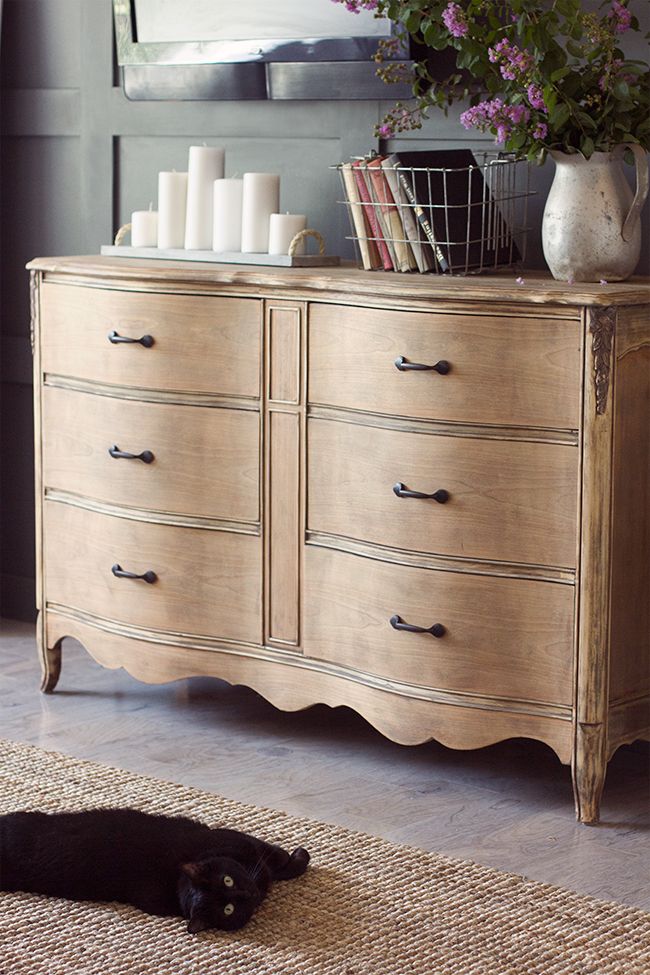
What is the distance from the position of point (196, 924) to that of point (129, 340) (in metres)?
1.26

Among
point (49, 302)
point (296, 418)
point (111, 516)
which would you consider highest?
point (49, 302)

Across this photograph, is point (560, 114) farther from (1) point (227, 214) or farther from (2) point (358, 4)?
(1) point (227, 214)

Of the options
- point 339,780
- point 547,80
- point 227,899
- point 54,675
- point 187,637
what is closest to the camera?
point 227,899

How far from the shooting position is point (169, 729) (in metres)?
3.05

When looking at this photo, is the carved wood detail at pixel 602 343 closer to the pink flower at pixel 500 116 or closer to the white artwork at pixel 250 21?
the pink flower at pixel 500 116

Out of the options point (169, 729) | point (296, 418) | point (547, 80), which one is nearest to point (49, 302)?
point (296, 418)

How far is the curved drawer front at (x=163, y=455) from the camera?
288 cm

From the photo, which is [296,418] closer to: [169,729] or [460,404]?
[460,404]

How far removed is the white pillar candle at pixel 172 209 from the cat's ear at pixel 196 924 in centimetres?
161

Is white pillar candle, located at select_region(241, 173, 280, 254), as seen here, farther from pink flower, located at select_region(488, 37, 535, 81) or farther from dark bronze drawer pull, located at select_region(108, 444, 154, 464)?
pink flower, located at select_region(488, 37, 535, 81)

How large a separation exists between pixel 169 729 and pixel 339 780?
0.45 metres

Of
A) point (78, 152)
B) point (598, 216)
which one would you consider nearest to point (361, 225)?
point (598, 216)

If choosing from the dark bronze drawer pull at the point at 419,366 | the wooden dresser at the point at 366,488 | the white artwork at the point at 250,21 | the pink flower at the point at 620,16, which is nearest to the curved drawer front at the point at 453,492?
the wooden dresser at the point at 366,488

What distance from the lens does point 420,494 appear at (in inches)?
103
